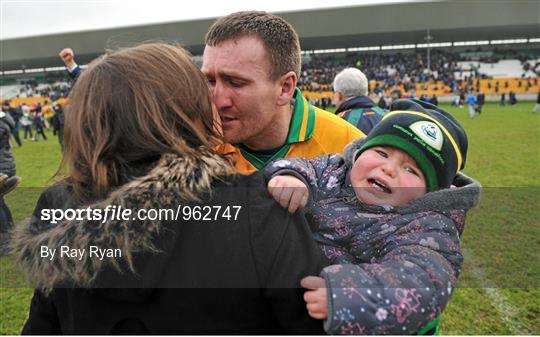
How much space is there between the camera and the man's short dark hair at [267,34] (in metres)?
2.24

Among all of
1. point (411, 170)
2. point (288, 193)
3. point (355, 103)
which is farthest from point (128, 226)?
point (355, 103)

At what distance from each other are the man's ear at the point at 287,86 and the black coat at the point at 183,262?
4.50 feet

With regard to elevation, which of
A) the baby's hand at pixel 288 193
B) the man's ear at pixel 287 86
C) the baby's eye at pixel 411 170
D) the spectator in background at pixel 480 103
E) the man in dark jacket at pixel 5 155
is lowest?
the spectator in background at pixel 480 103

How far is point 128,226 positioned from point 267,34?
1543 millimetres

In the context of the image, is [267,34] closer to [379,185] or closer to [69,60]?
[379,185]

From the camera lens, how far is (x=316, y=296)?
110cm

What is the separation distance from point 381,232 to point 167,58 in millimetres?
861

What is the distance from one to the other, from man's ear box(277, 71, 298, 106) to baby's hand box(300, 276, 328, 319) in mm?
1483

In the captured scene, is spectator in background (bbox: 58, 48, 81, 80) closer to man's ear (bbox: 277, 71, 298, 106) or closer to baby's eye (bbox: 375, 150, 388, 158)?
man's ear (bbox: 277, 71, 298, 106)

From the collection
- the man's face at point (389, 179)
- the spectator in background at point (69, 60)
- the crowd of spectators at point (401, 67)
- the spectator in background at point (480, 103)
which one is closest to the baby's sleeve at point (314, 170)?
the man's face at point (389, 179)

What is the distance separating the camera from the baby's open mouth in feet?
4.99

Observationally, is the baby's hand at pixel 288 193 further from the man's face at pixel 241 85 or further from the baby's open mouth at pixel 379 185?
the man's face at pixel 241 85

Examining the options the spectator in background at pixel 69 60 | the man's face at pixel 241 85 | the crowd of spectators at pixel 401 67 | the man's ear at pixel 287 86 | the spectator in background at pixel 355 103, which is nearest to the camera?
the man's face at pixel 241 85

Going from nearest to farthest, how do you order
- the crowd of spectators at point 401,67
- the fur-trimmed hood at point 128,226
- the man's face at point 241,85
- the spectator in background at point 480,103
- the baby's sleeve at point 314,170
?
1. the fur-trimmed hood at point 128,226
2. the baby's sleeve at point 314,170
3. the man's face at point 241,85
4. the spectator in background at point 480,103
5. the crowd of spectators at point 401,67
